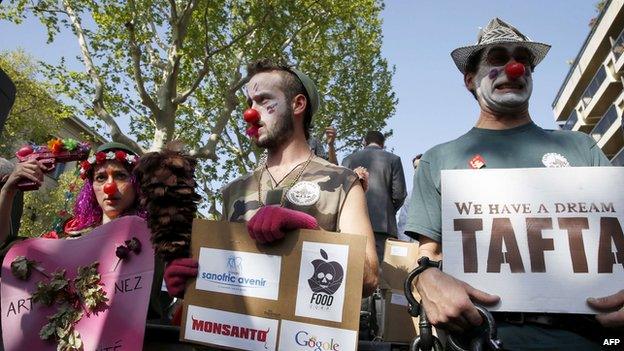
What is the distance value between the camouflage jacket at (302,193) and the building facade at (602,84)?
2767 cm

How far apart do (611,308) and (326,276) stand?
0.85 m

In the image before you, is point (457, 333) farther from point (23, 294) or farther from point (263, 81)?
point (23, 294)

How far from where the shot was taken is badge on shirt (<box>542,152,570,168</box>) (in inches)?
72.2

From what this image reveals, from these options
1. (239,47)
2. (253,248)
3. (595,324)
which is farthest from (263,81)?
(239,47)

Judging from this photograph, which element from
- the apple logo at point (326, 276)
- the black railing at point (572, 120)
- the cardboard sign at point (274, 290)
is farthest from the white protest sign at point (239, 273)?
the black railing at point (572, 120)

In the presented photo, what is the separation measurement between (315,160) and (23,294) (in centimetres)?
150

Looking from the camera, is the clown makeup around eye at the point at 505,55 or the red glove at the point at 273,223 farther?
the clown makeup around eye at the point at 505,55

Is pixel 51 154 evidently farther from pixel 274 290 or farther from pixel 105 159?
pixel 274 290

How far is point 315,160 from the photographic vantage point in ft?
7.79

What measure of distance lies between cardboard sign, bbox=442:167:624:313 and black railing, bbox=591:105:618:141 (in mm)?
34119

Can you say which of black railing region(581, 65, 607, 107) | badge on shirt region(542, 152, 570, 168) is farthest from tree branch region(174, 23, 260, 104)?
black railing region(581, 65, 607, 107)

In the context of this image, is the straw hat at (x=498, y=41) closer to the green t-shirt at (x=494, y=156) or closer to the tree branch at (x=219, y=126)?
the green t-shirt at (x=494, y=156)

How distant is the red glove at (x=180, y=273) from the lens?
188 cm

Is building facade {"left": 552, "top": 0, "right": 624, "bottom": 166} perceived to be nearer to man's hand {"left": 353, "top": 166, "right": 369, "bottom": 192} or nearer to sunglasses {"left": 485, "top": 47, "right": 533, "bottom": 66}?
man's hand {"left": 353, "top": 166, "right": 369, "bottom": 192}
